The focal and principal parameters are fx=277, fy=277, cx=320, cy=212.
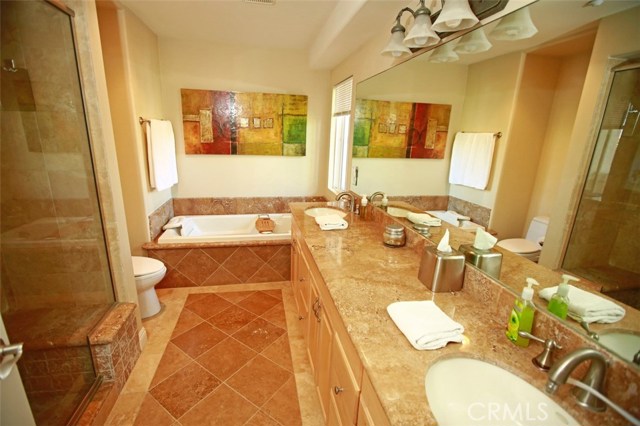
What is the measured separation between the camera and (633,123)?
0.70 metres

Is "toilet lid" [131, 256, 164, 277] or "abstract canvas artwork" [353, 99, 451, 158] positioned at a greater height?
"abstract canvas artwork" [353, 99, 451, 158]

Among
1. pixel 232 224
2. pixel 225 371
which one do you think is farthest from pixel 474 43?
pixel 232 224

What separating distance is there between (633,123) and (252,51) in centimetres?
367

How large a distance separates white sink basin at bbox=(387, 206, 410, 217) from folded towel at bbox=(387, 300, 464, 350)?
0.92m

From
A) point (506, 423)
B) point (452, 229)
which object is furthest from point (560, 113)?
point (506, 423)

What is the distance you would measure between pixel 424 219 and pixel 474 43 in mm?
946

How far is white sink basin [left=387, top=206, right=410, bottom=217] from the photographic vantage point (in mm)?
1935

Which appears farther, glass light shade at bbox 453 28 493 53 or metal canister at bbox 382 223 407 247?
metal canister at bbox 382 223 407 247

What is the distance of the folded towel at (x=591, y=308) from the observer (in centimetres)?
77

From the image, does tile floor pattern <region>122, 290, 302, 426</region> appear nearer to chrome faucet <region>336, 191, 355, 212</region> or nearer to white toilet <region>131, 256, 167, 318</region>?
white toilet <region>131, 256, 167, 318</region>

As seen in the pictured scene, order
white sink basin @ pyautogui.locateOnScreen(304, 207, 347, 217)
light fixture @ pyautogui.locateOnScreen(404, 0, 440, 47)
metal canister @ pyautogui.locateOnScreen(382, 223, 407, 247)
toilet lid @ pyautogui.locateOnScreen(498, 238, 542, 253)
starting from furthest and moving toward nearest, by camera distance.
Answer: white sink basin @ pyautogui.locateOnScreen(304, 207, 347, 217), metal canister @ pyautogui.locateOnScreen(382, 223, 407, 247), light fixture @ pyautogui.locateOnScreen(404, 0, 440, 47), toilet lid @ pyautogui.locateOnScreen(498, 238, 542, 253)

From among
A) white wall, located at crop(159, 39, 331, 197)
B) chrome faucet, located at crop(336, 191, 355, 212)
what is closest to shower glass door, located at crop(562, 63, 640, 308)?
chrome faucet, located at crop(336, 191, 355, 212)

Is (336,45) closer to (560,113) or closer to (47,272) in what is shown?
(560,113)

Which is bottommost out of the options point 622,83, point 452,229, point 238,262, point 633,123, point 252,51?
point 238,262
